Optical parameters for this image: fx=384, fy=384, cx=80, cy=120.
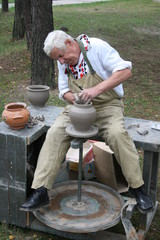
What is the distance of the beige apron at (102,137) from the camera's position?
3033mm

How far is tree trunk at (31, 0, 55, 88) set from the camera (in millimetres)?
6309

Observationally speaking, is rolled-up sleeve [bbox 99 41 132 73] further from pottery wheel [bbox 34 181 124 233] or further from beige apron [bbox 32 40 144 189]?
pottery wheel [bbox 34 181 124 233]

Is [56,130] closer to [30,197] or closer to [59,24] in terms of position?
[30,197]

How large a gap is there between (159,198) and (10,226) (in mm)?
1520

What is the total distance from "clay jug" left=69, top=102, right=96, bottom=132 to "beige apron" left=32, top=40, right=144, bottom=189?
20 cm

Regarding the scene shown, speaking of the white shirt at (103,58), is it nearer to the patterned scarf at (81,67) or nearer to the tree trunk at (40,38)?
the patterned scarf at (81,67)

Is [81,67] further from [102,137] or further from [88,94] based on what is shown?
[102,137]

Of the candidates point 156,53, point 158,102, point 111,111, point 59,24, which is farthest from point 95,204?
point 59,24

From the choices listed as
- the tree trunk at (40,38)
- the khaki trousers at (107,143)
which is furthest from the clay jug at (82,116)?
the tree trunk at (40,38)

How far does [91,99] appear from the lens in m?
3.10

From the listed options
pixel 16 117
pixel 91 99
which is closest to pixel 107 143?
pixel 91 99

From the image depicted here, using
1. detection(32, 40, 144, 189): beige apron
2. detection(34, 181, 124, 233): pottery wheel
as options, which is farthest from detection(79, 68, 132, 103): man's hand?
detection(34, 181, 124, 233): pottery wheel

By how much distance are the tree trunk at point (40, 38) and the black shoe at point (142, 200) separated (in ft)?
12.5

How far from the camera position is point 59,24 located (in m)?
12.9
